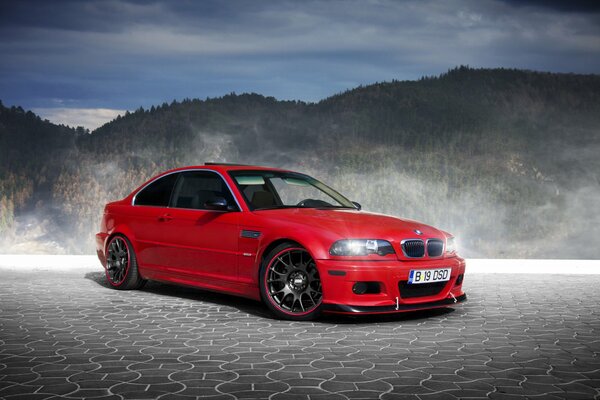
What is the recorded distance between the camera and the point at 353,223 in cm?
755

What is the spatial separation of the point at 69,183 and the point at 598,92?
70.6 meters

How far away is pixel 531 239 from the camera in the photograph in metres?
68.6

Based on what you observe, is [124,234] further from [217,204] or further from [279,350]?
[279,350]

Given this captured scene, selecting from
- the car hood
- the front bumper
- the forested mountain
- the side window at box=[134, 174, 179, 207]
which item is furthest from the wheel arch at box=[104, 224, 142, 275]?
the forested mountain

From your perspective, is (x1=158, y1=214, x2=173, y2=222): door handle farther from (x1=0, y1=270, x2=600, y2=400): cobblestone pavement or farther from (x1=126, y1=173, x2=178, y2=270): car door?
(x1=0, y1=270, x2=600, y2=400): cobblestone pavement

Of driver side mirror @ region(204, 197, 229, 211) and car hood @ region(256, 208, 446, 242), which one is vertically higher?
driver side mirror @ region(204, 197, 229, 211)

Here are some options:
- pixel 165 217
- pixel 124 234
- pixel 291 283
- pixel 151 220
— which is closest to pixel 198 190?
pixel 165 217

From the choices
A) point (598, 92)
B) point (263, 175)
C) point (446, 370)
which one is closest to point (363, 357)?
point (446, 370)

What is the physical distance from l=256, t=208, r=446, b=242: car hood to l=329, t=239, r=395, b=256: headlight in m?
0.05

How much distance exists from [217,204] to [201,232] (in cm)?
52

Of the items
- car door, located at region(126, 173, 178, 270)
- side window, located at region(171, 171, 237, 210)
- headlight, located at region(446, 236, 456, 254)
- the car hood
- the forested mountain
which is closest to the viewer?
the car hood

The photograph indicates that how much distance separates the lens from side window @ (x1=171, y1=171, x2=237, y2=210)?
8.58 m

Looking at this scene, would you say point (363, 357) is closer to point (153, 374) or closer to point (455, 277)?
point (153, 374)

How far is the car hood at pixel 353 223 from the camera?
732cm
